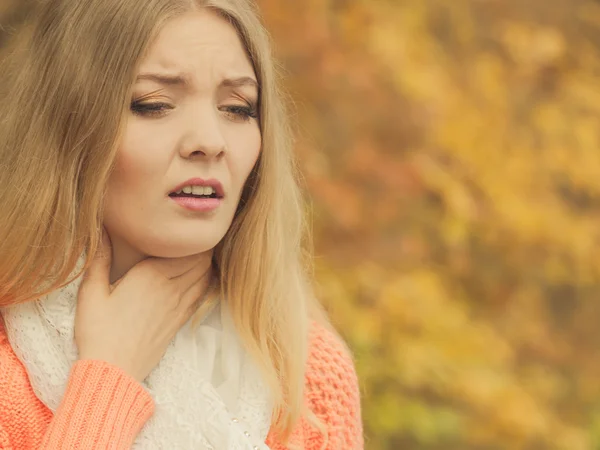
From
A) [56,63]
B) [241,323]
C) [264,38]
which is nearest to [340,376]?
[241,323]

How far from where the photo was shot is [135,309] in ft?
4.91

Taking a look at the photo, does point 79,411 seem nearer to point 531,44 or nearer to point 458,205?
point 458,205

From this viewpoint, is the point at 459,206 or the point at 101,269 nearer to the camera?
the point at 101,269

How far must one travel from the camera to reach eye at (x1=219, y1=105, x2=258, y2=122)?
1.50m

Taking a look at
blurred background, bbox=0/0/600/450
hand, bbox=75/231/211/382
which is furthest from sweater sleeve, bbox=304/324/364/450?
blurred background, bbox=0/0/600/450

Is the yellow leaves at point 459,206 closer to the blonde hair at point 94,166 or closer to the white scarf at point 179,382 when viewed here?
the blonde hair at point 94,166

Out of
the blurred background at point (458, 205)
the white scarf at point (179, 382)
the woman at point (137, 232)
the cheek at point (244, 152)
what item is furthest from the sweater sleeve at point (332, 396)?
the blurred background at point (458, 205)

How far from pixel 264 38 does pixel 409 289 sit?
1.56m

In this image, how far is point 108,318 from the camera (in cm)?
147

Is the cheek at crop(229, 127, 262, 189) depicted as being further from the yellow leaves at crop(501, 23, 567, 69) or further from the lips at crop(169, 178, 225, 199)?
the yellow leaves at crop(501, 23, 567, 69)

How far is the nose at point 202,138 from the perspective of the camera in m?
1.42

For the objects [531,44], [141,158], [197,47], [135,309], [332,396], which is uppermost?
[531,44]

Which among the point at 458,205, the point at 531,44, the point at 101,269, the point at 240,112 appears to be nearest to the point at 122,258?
the point at 101,269

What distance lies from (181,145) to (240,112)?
0.15 m
